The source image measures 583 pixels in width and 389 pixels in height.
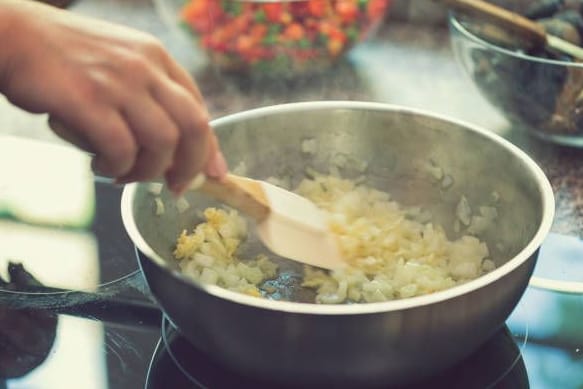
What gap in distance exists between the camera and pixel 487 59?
1021mm

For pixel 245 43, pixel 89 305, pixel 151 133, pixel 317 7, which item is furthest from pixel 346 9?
pixel 151 133

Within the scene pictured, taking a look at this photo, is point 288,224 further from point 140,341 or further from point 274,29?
point 274,29

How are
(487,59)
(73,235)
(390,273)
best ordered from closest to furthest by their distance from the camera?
(390,273) < (73,235) < (487,59)

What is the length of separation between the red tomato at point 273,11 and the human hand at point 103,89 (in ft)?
1.91

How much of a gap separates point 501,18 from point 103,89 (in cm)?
63

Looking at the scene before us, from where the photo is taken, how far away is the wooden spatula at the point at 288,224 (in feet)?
2.33

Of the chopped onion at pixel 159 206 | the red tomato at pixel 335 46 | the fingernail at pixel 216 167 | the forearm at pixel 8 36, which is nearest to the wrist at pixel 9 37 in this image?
the forearm at pixel 8 36

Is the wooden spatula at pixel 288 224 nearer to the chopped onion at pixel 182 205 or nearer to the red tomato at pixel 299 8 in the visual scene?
the chopped onion at pixel 182 205

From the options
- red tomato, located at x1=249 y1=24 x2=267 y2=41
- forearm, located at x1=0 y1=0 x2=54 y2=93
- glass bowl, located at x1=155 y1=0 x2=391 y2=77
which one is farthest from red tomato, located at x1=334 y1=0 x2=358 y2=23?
forearm, located at x1=0 y1=0 x2=54 y2=93

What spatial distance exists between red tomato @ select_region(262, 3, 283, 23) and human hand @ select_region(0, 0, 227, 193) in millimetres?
584

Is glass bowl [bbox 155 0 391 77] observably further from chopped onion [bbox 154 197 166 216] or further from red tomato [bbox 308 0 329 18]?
chopped onion [bbox 154 197 166 216]

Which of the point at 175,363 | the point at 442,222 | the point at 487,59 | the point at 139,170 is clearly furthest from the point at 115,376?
the point at 487,59

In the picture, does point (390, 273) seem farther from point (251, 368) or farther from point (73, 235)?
point (73, 235)

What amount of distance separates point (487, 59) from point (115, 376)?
610 mm
